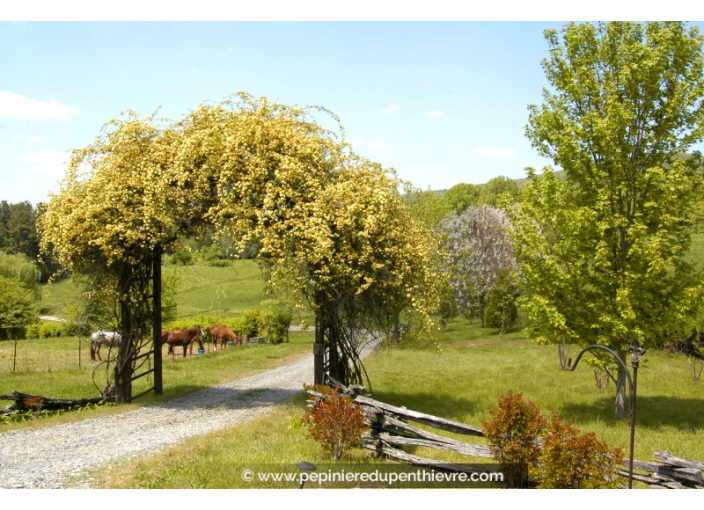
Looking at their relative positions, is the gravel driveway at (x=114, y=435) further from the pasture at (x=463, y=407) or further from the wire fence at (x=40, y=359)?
the wire fence at (x=40, y=359)

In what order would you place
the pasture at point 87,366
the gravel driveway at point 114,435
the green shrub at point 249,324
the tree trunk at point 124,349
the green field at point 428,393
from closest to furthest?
the gravel driveway at point 114,435 → the green field at point 428,393 → the tree trunk at point 124,349 → the pasture at point 87,366 → the green shrub at point 249,324

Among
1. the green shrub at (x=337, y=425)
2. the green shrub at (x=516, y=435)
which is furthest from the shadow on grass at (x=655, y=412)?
the green shrub at (x=337, y=425)

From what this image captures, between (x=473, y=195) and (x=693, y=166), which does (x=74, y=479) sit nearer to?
(x=693, y=166)

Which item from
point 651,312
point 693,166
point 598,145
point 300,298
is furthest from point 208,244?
point 693,166

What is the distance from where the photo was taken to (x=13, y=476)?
9547 mm

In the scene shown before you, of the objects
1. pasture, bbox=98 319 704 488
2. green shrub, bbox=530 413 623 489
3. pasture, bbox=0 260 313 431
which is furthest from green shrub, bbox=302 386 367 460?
pasture, bbox=0 260 313 431

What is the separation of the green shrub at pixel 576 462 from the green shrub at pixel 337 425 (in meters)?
3.27

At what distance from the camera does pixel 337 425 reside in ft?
32.9

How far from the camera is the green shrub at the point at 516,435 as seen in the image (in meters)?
8.80

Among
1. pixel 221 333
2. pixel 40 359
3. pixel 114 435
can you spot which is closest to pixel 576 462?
pixel 114 435

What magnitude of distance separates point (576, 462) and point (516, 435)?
114 centimetres

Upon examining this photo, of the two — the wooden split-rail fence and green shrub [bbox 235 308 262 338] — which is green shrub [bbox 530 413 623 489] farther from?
green shrub [bbox 235 308 262 338]

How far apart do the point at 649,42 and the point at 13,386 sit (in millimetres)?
22380

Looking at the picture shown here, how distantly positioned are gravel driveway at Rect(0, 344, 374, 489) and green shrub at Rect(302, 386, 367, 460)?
Result: 3.35 m
